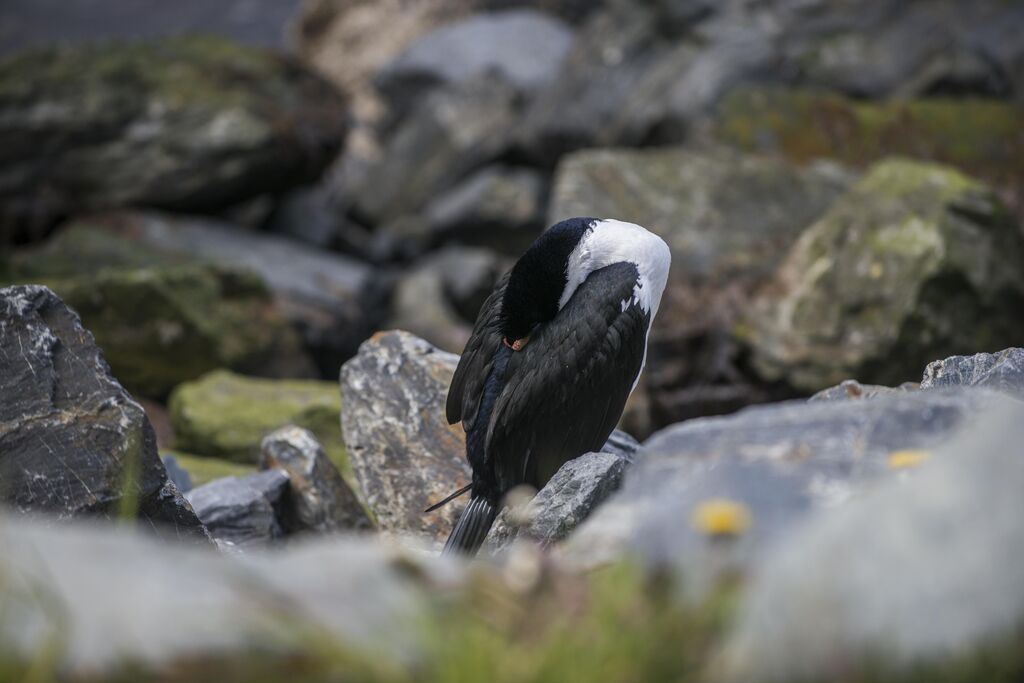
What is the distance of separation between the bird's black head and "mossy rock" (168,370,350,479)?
2266 mm

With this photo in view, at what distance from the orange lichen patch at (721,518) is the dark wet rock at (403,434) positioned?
2.88 metres

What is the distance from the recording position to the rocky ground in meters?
1.76

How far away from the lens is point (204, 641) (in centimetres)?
169

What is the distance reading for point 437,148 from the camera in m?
14.3

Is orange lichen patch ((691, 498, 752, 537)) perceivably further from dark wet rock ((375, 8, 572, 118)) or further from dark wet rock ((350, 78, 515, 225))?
dark wet rock ((375, 8, 572, 118))

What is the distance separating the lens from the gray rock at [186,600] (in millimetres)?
1697

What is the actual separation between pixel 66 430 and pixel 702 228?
6.72 meters

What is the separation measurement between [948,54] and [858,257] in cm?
525

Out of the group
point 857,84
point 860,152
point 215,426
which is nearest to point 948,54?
point 857,84

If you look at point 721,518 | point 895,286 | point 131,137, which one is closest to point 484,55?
point 131,137

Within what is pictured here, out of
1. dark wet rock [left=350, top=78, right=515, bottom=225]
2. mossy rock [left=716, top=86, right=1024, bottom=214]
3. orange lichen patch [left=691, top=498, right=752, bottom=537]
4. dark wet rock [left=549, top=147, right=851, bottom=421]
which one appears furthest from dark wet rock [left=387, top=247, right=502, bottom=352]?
orange lichen patch [left=691, top=498, right=752, bottom=537]

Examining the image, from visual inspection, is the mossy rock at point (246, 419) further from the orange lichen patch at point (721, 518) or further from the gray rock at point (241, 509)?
the orange lichen patch at point (721, 518)

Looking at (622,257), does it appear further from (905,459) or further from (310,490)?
(905,459)

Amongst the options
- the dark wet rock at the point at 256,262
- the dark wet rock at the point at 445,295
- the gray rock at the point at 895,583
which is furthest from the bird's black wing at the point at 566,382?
the dark wet rock at the point at 445,295
